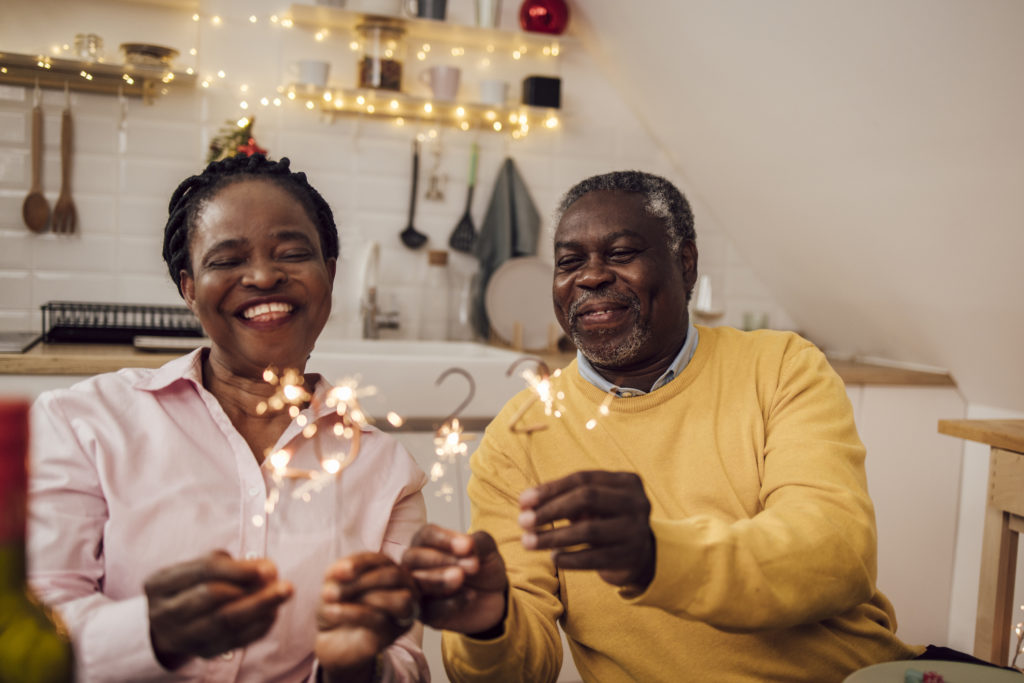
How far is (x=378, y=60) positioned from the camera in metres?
2.93

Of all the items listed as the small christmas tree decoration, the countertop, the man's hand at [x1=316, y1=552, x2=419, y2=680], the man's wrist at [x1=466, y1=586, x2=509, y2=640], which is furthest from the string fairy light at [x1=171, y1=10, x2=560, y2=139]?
the man's hand at [x1=316, y1=552, x2=419, y2=680]

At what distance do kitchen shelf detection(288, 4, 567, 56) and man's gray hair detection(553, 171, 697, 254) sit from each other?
177cm

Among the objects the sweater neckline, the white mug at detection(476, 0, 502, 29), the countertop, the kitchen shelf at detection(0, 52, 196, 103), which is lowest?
the countertop

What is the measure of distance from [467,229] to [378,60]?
70cm

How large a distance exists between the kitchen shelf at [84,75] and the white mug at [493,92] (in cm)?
102

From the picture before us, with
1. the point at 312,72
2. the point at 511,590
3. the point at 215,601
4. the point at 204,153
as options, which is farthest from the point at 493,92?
the point at 215,601

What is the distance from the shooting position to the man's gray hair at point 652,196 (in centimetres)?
140

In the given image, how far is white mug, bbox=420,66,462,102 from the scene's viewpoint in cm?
300

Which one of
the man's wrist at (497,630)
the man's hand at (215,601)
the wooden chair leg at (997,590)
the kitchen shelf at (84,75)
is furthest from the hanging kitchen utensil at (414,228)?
the man's hand at (215,601)

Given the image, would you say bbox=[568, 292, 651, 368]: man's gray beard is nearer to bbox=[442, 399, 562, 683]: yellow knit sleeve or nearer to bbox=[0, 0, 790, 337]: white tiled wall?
bbox=[442, 399, 562, 683]: yellow knit sleeve

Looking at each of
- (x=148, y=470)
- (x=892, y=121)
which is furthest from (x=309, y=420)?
(x=892, y=121)

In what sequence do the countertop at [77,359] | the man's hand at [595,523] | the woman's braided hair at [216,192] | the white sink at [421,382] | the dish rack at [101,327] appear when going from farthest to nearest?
the dish rack at [101,327], the white sink at [421,382], the countertop at [77,359], the woman's braided hair at [216,192], the man's hand at [595,523]

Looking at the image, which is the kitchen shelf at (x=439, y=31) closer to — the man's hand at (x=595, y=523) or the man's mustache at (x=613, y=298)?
the man's mustache at (x=613, y=298)

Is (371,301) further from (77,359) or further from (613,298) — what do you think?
(613,298)
